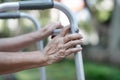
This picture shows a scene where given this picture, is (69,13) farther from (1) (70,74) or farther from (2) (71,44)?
(1) (70,74)

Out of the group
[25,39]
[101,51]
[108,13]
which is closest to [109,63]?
[101,51]

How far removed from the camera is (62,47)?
2688mm

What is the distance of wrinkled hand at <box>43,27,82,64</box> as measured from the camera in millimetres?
2686

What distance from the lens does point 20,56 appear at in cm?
269

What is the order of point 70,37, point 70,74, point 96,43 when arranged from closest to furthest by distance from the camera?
1. point 70,37
2. point 70,74
3. point 96,43

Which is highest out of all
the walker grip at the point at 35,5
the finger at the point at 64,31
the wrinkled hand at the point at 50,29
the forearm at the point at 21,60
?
the walker grip at the point at 35,5

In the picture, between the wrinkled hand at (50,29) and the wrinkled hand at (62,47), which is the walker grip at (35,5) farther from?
the wrinkled hand at (50,29)

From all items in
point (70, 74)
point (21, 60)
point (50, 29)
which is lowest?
point (70, 74)

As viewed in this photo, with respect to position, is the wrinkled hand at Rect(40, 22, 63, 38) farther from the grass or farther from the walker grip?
the grass

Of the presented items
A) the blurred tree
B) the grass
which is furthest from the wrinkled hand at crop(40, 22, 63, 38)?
the blurred tree

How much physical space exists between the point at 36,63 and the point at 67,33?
242 mm

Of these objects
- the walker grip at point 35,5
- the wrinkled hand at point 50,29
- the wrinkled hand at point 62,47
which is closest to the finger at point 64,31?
the wrinkled hand at point 62,47

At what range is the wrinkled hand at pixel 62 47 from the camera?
2.69 meters

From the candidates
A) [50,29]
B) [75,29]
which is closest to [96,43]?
[50,29]
